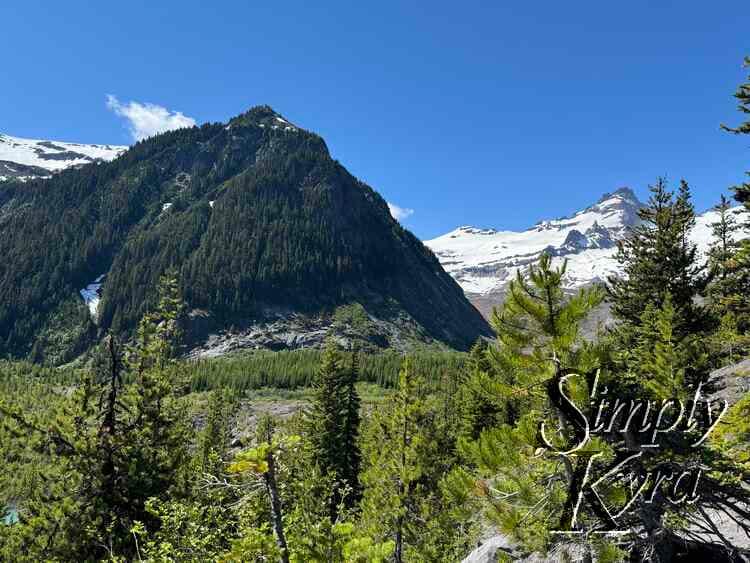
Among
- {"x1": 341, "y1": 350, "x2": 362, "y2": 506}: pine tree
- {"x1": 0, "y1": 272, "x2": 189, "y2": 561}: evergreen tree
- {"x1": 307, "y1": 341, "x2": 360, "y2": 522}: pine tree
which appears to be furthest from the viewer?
{"x1": 341, "y1": 350, "x2": 362, "y2": 506}: pine tree

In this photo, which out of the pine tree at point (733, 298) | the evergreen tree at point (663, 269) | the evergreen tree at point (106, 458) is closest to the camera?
the evergreen tree at point (106, 458)

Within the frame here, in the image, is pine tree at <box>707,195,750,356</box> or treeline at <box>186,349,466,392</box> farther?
treeline at <box>186,349,466,392</box>

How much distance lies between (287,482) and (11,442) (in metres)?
7.36

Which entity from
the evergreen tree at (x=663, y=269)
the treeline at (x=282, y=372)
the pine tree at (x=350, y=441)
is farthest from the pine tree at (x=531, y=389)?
the treeline at (x=282, y=372)

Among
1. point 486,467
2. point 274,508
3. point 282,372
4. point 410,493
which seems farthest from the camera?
point 282,372

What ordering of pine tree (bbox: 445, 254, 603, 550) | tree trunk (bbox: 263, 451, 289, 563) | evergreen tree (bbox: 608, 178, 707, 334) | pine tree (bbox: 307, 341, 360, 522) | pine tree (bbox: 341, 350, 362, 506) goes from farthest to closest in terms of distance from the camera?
pine tree (bbox: 341, 350, 362, 506) → pine tree (bbox: 307, 341, 360, 522) → evergreen tree (bbox: 608, 178, 707, 334) → pine tree (bbox: 445, 254, 603, 550) → tree trunk (bbox: 263, 451, 289, 563)

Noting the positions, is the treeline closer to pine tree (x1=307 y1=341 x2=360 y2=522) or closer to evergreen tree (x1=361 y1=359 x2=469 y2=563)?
pine tree (x1=307 y1=341 x2=360 y2=522)

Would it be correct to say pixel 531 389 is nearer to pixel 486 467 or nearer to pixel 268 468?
pixel 486 467

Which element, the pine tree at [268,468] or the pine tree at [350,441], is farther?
the pine tree at [350,441]

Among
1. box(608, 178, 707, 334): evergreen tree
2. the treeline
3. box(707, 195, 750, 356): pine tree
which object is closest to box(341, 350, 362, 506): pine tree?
box(608, 178, 707, 334): evergreen tree

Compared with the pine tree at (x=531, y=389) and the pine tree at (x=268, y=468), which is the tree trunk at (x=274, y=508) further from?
the pine tree at (x=531, y=389)

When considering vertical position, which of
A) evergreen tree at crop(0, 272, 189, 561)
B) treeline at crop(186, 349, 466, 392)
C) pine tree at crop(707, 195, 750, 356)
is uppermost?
pine tree at crop(707, 195, 750, 356)

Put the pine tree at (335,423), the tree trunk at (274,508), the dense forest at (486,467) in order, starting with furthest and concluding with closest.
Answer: the pine tree at (335,423), the dense forest at (486,467), the tree trunk at (274,508)

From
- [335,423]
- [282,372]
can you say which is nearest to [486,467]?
[335,423]
